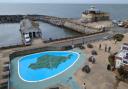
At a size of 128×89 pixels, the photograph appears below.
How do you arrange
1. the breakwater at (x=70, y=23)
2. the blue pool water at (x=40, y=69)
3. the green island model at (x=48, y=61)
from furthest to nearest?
the breakwater at (x=70, y=23) < the green island model at (x=48, y=61) < the blue pool water at (x=40, y=69)

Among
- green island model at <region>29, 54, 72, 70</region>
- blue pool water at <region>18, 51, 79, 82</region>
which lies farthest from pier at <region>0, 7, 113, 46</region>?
green island model at <region>29, 54, 72, 70</region>

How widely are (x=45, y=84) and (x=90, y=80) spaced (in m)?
6.21

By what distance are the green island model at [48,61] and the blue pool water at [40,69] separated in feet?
2.42

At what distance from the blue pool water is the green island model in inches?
29.0

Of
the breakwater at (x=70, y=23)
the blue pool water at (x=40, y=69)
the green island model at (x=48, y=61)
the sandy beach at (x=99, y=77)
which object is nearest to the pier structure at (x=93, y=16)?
the breakwater at (x=70, y=23)

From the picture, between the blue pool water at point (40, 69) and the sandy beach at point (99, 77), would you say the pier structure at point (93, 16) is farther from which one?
the sandy beach at point (99, 77)

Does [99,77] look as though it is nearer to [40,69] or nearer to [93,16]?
[40,69]

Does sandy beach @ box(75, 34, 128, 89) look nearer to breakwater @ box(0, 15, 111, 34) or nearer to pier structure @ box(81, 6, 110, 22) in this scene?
breakwater @ box(0, 15, 111, 34)

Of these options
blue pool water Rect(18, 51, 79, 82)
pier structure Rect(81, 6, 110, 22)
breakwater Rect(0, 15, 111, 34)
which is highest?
pier structure Rect(81, 6, 110, 22)

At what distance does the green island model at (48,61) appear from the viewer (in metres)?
30.9

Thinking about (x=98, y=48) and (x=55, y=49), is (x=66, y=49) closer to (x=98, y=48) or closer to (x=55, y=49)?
(x=55, y=49)

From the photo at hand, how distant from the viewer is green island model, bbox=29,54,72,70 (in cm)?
3089

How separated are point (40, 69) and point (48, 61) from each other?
297cm

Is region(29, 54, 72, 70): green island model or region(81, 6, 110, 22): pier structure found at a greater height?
region(81, 6, 110, 22): pier structure
